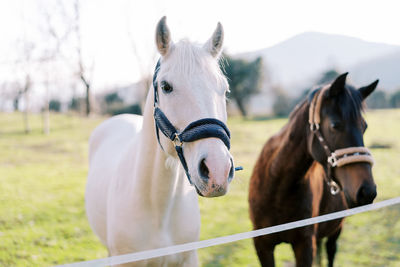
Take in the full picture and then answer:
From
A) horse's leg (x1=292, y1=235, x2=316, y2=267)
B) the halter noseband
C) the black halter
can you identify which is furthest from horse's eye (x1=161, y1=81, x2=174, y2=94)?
horse's leg (x1=292, y1=235, x2=316, y2=267)

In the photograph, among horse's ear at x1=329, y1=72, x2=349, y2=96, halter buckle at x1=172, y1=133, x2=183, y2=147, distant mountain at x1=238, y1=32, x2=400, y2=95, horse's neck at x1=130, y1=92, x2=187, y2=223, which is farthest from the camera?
distant mountain at x1=238, y1=32, x2=400, y2=95

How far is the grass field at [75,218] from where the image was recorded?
12.5 ft

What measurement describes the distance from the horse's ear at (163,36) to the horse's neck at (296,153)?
1298 millimetres

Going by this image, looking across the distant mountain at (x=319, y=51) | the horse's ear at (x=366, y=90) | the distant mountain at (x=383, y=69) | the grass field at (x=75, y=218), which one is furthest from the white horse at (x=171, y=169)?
the distant mountain at (x=319, y=51)

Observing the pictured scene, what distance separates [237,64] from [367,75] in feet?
143

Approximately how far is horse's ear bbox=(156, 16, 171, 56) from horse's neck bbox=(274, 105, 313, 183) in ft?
4.26

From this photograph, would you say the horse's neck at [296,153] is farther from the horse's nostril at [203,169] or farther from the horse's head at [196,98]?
the horse's nostril at [203,169]

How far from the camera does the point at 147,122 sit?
1.76 metres

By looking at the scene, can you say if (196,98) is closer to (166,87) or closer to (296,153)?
(166,87)

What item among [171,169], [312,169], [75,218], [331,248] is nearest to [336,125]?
[312,169]

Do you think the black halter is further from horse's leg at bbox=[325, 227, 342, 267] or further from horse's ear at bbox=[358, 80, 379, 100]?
horse's leg at bbox=[325, 227, 342, 267]

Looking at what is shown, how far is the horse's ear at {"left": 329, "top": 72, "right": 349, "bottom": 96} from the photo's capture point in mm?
2043

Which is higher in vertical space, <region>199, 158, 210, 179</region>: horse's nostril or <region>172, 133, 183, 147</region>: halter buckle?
<region>172, 133, 183, 147</region>: halter buckle

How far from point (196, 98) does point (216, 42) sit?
0.45m
